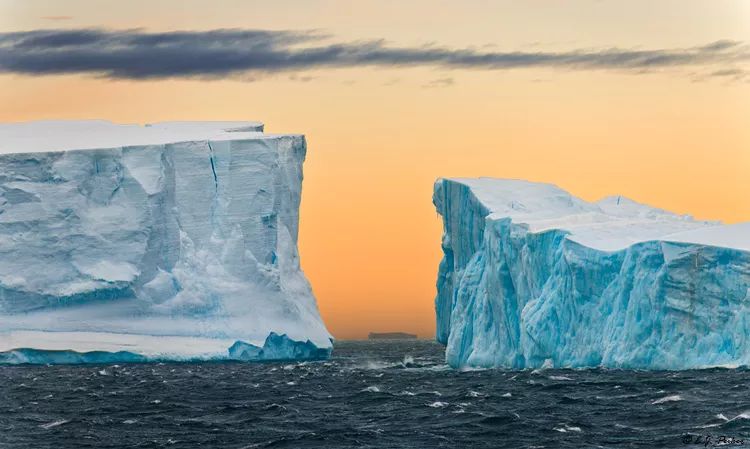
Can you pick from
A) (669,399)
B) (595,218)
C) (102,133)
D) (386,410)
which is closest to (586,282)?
(595,218)

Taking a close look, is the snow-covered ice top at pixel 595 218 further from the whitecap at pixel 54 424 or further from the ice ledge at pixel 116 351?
the whitecap at pixel 54 424

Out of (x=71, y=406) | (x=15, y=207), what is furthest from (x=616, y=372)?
(x=15, y=207)

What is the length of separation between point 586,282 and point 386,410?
44.2 ft

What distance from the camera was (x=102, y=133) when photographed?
6506 cm

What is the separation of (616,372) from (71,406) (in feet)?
54.1

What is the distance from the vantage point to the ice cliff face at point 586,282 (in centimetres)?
4047

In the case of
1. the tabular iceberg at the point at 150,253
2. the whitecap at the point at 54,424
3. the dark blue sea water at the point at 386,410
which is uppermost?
the tabular iceberg at the point at 150,253

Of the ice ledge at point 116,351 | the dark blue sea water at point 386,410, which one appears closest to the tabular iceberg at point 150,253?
the ice ledge at point 116,351

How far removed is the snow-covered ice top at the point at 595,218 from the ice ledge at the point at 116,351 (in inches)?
460

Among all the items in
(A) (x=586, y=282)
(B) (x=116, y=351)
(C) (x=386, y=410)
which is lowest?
(C) (x=386, y=410)

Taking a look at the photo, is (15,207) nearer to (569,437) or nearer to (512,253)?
(512,253)

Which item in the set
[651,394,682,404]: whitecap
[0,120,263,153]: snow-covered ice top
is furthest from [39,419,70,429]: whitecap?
[0,120,263,153]: snow-covered ice top

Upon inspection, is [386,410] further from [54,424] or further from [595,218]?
[595,218]

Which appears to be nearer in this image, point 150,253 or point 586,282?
point 586,282
